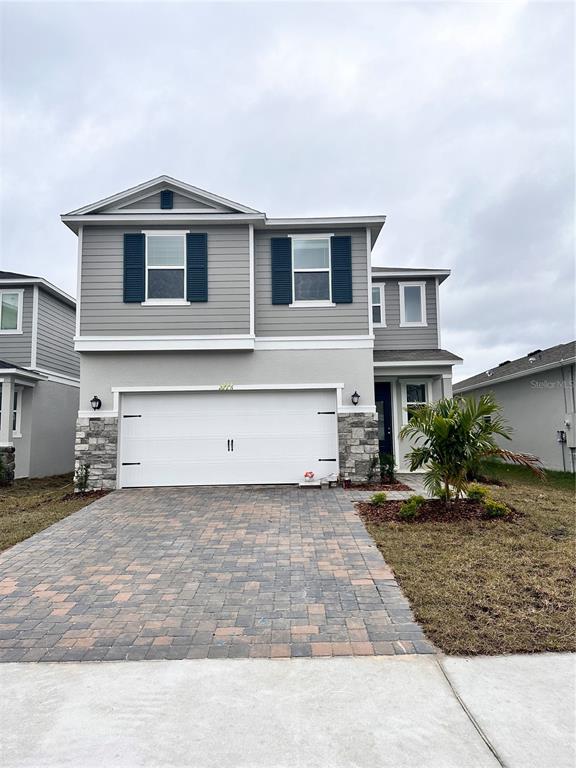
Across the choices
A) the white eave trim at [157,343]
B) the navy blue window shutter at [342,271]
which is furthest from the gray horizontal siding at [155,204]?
the navy blue window shutter at [342,271]

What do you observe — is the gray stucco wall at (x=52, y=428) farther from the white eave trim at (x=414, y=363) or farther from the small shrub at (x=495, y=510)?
the small shrub at (x=495, y=510)

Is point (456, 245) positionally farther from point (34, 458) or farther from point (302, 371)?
point (34, 458)

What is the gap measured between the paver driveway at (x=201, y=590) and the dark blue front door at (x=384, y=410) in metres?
5.12

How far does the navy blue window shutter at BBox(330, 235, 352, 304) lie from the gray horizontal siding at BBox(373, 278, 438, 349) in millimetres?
3045

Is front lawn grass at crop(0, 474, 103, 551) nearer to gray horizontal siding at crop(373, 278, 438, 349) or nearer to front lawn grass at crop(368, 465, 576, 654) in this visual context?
front lawn grass at crop(368, 465, 576, 654)

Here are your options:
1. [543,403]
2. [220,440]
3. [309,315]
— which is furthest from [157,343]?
[543,403]

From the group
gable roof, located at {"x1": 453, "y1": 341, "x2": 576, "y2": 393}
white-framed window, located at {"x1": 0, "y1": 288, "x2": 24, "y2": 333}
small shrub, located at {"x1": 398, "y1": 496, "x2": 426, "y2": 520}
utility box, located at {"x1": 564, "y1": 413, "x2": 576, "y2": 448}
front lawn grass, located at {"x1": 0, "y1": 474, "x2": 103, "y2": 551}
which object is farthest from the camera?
white-framed window, located at {"x1": 0, "y1": 288, "x2": 24, "y2": 333}

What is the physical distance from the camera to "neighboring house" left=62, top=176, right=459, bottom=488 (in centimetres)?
962

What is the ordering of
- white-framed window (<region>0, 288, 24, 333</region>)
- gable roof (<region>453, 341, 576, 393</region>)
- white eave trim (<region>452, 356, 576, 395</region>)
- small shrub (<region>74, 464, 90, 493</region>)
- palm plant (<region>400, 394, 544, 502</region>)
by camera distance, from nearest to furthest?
palm plant (<region>400, 394, 544, 502</region>)
small shrub (<region>74, 464, 90, 493</region>)
white eave trim (<region>452, 356, 576, 395</region>)
gable roof (<region>453, 341, 576, 393</region>)
white-framed window (<region>0, 288, 24, 333</region>)

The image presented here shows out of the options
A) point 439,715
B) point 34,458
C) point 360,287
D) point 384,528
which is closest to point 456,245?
point 360,287

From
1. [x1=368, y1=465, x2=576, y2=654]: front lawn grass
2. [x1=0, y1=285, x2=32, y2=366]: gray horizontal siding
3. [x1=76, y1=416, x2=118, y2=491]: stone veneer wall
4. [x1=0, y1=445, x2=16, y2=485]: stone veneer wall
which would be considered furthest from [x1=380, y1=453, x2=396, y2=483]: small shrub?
[x1=0, y1=285, x2=32, y2=366]: gray horizontal siding

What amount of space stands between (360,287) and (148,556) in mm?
6917

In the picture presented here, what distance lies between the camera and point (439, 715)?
253cm

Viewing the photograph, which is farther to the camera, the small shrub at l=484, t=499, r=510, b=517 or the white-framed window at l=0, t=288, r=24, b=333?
the white-framed window at l=0, t=288, r=24, b=333
